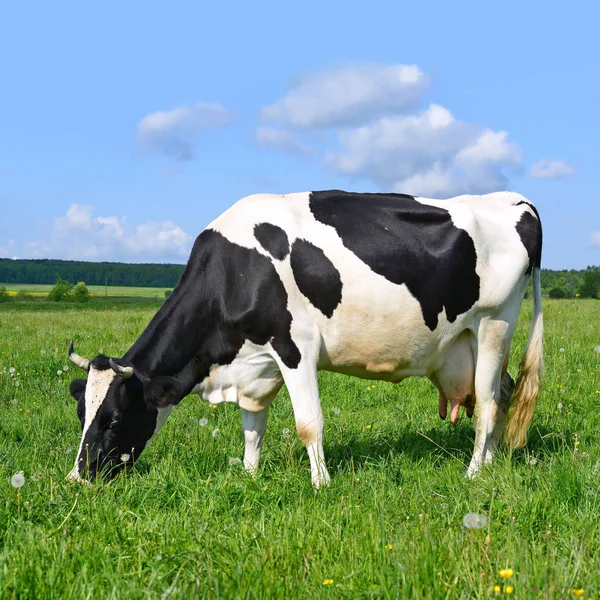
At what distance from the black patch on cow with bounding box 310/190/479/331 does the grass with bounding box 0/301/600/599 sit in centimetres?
142

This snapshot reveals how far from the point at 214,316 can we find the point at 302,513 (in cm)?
204

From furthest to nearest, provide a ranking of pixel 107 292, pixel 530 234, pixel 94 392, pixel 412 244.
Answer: pixel 107 292 < pixel 530 234 < pixel 412 244 < pixel 94 392

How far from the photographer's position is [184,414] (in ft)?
25.4

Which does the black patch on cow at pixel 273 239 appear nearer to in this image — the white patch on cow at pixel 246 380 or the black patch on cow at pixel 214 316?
the black patch on cow at pixel 214 316

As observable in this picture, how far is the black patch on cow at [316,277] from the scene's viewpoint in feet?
18.3

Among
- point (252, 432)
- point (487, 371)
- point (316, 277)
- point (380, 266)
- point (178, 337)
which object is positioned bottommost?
point (252, 432)

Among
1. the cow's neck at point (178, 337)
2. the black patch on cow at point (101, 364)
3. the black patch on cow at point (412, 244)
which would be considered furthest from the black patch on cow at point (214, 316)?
the black patch on cow at point (412, 244)

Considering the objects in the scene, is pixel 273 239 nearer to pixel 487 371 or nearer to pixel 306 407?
pixel 306 407

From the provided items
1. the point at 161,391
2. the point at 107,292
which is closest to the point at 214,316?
the point at 161,391

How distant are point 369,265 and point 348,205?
64cm

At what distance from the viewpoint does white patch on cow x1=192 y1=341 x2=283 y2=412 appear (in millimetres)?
5719

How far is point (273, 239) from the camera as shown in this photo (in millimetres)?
5648

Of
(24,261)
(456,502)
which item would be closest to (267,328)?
(456,502)

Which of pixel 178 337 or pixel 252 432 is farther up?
pixel 178 337
